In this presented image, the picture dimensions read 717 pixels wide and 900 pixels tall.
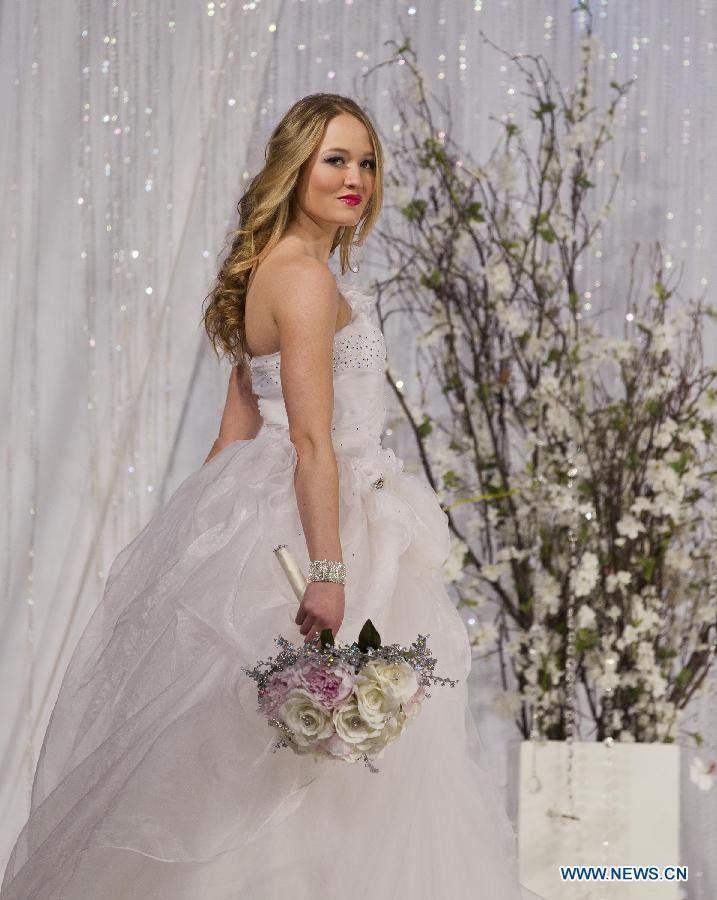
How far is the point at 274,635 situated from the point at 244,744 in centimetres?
15

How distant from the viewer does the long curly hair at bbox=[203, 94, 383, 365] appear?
1.91 m

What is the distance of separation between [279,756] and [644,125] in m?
2.26

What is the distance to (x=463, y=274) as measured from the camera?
9.73 ft

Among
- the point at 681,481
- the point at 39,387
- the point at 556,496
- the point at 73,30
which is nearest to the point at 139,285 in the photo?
the point at 39,387

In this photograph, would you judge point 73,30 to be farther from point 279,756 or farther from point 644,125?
point 279,756

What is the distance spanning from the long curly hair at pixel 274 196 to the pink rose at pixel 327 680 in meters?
0.69

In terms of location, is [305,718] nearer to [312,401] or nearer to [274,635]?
[274,635]

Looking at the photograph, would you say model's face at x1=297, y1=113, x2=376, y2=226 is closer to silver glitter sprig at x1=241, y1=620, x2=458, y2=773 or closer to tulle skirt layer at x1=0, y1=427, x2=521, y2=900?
tulle skirt layer at x1=0, y1=427, x2=521, y2=900

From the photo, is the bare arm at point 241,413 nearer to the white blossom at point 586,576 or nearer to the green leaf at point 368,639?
the green leaf at point 368,639

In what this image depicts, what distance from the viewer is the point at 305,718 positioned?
144 centimetres

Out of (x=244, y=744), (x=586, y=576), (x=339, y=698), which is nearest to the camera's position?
(x=339, y=698)

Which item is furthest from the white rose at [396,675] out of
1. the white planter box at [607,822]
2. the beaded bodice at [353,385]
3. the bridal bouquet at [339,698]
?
the white planter box at [607,822]

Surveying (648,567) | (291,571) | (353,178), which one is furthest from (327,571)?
(648,567)

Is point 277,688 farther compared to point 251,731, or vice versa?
point 251,731
